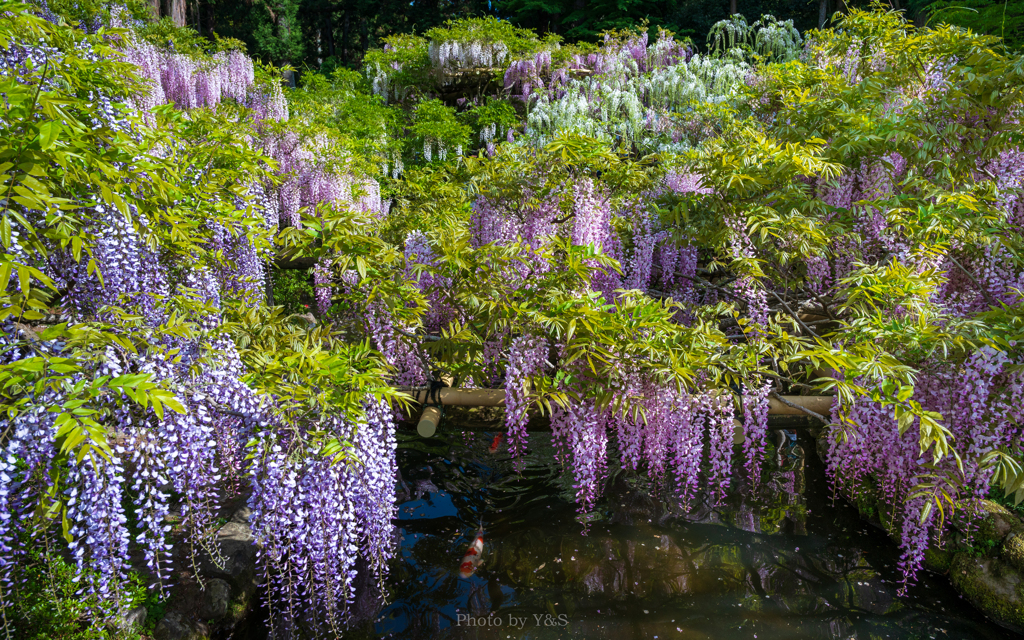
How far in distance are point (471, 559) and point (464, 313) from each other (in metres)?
1.96

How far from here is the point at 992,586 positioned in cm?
441

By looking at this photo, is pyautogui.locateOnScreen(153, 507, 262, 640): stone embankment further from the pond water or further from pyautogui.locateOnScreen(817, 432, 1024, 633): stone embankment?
pyautogui.locateOnScreen(817, 432, 1024, 633): stone embankment

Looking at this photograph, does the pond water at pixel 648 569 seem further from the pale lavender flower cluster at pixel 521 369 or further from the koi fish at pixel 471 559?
the pale lavender flower cluster at pixel 521 369

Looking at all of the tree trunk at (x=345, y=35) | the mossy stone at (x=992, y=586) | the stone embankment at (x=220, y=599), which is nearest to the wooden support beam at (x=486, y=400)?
the stone embankment at (x=220, y=599)

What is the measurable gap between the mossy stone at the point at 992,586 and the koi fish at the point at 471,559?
3.83 metres

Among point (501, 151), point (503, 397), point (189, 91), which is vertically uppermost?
point (189, 91)

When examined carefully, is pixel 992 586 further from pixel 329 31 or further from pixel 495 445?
pixel 329 31

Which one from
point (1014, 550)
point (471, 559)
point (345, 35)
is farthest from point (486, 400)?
point (345, 35)

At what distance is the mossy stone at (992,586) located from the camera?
4.28 m

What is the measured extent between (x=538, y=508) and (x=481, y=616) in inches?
54.6

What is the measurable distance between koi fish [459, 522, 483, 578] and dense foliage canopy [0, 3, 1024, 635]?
0.69 metres

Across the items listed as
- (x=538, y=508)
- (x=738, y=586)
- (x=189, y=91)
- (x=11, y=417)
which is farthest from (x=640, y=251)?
(x=189, y=91)

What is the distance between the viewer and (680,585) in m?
4.52

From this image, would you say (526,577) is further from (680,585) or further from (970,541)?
(970,541)
